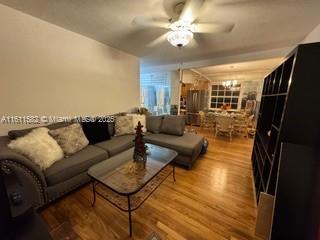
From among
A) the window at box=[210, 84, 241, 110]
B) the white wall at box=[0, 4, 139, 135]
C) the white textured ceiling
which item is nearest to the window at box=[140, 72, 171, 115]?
the white wall at box=[0, 4, 139, 135]

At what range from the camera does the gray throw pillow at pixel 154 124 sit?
3.39 meters

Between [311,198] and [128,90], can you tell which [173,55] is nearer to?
[128,90]

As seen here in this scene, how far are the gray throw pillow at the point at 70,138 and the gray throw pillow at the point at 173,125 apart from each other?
159 cm

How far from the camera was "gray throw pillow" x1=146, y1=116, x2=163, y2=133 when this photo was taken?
11.1 feet

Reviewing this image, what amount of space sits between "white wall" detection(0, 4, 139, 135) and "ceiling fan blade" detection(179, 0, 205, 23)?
81.3 inches

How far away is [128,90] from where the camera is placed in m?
3.98

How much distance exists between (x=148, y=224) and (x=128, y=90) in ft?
10.5

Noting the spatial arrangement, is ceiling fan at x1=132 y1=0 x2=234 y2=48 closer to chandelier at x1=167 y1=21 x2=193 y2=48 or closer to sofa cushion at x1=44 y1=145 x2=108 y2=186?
chandelier at x1=167 y1=21 x2=193 y2=48

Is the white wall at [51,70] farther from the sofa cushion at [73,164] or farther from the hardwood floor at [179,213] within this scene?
the hardwood floor at [179,213]

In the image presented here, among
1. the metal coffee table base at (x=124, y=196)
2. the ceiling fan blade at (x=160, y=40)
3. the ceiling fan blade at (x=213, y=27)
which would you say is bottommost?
the metal coffee table base at (x=124, y=196)

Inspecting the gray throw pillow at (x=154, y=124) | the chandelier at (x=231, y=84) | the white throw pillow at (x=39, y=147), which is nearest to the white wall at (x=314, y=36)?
the gray throw pillow at (x=154, y=124)

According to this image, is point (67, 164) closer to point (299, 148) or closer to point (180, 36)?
point (180, 36)

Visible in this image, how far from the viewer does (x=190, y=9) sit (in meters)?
1.46

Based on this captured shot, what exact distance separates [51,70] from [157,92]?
3.93 metres
